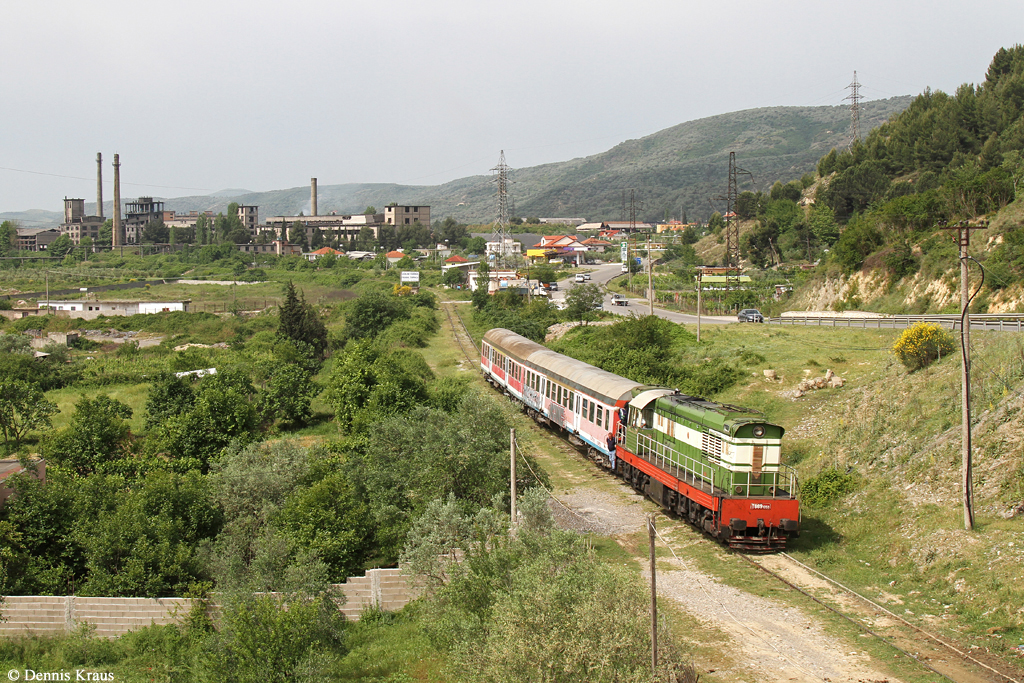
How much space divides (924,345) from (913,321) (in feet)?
47.7

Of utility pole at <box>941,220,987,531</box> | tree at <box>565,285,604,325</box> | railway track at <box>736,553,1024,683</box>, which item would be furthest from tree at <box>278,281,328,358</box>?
utility pole at <box>941,220,987,531</box>

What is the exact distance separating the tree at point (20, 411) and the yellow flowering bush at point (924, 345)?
37147mm

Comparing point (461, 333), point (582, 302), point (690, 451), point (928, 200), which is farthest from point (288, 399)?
point (928, 200)

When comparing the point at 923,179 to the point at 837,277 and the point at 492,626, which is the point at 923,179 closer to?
the point at 837,277

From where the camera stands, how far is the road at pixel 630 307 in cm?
5852

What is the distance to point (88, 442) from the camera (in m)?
31.8

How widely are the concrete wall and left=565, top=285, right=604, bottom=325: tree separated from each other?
43302mm

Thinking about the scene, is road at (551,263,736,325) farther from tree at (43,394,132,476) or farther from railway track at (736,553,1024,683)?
railway track at (736,553,1024,683)

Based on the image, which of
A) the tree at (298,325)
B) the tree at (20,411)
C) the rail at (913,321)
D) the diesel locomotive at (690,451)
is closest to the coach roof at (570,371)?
the diesel locomotive at (690,451)

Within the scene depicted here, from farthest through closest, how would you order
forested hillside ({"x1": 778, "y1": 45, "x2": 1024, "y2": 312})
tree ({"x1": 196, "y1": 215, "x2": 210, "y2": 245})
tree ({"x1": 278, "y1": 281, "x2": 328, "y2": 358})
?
1. tree ({"x1": 196, "y1": 215, "x2": 210, "y2": 245})
2. tree ({"x1": 278, "y1": 281, "x2": 328, "y2": 358})
3. forested hillside ({"x1": 778, "y1": 45, "x2": 1024, "y2": 312})

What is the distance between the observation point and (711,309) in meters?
66.2

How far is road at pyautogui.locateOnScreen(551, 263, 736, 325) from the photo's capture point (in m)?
58.5

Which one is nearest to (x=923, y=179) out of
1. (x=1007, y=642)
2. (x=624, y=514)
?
(x=624, y=514)

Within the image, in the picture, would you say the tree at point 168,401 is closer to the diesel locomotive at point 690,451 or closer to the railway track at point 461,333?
the railway track at point 461,333
